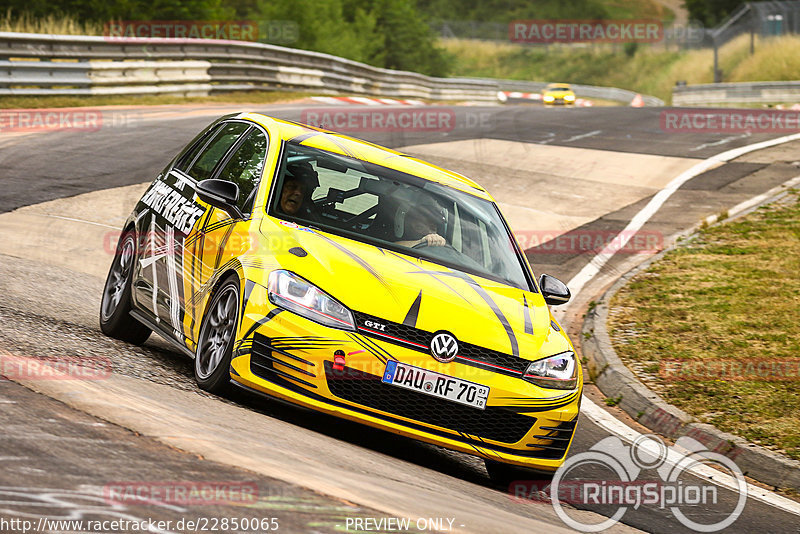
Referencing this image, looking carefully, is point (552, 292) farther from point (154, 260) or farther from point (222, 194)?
point (154, 260)

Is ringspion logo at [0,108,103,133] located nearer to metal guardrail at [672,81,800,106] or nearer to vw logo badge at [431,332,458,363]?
vw logo badge at [431,332,458,363]

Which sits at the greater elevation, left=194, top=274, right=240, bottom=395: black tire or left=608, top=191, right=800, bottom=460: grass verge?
left=194, top=274, right=240, bottom=395: black tire

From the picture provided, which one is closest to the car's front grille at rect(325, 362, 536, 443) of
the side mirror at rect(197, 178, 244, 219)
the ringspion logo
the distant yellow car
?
the side mirror at rect(197, 178, 244, 219)

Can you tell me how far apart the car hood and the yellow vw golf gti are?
1 cm

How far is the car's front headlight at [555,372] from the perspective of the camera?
589cm

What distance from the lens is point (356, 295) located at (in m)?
5.70

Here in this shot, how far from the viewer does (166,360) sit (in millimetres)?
7219

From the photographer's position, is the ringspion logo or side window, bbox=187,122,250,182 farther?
the ringspion logo

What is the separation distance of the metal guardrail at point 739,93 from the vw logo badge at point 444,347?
3471 cm

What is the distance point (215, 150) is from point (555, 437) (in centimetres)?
321

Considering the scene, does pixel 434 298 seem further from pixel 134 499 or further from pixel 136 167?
pixel 136 167

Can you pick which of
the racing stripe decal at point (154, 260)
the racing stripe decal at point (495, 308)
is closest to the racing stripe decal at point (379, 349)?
the racing stripe decal at point (495, 308)

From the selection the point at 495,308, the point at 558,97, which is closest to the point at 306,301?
the point at 495,308

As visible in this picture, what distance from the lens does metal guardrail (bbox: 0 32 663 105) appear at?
2156cm
